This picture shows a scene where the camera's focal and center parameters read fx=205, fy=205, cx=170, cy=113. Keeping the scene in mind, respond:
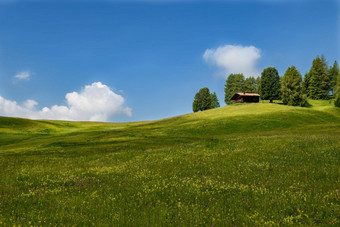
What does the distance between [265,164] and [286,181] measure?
3901mm

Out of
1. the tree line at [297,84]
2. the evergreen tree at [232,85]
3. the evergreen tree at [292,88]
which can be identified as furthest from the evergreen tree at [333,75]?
the evergreen tree at [232,85]

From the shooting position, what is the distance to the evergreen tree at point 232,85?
13400 cm

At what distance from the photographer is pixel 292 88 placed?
9831 cm

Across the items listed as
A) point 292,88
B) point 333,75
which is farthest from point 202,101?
point 333,75

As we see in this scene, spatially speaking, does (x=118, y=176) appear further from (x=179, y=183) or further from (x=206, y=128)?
(x=206, y=128)

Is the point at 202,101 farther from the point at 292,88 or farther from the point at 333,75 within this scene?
the point at 333,75

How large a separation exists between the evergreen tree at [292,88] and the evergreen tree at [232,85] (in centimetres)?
3409

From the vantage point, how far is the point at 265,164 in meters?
13.6

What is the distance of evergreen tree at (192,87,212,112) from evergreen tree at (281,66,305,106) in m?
48.9

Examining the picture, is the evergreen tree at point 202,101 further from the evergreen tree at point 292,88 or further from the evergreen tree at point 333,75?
the evergreen tree at point 333,75

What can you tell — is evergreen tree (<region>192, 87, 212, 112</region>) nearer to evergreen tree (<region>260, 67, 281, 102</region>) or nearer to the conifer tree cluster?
the conifer tree cluster

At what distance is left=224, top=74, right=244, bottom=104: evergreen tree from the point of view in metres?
134

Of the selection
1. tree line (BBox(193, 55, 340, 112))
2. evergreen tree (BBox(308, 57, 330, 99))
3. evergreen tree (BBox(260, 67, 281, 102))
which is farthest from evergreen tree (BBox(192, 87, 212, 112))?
evergreen tree (BBox(308, 57, 330, 99))

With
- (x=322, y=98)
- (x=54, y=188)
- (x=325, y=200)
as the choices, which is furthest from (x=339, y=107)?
(x=54, y=188)
